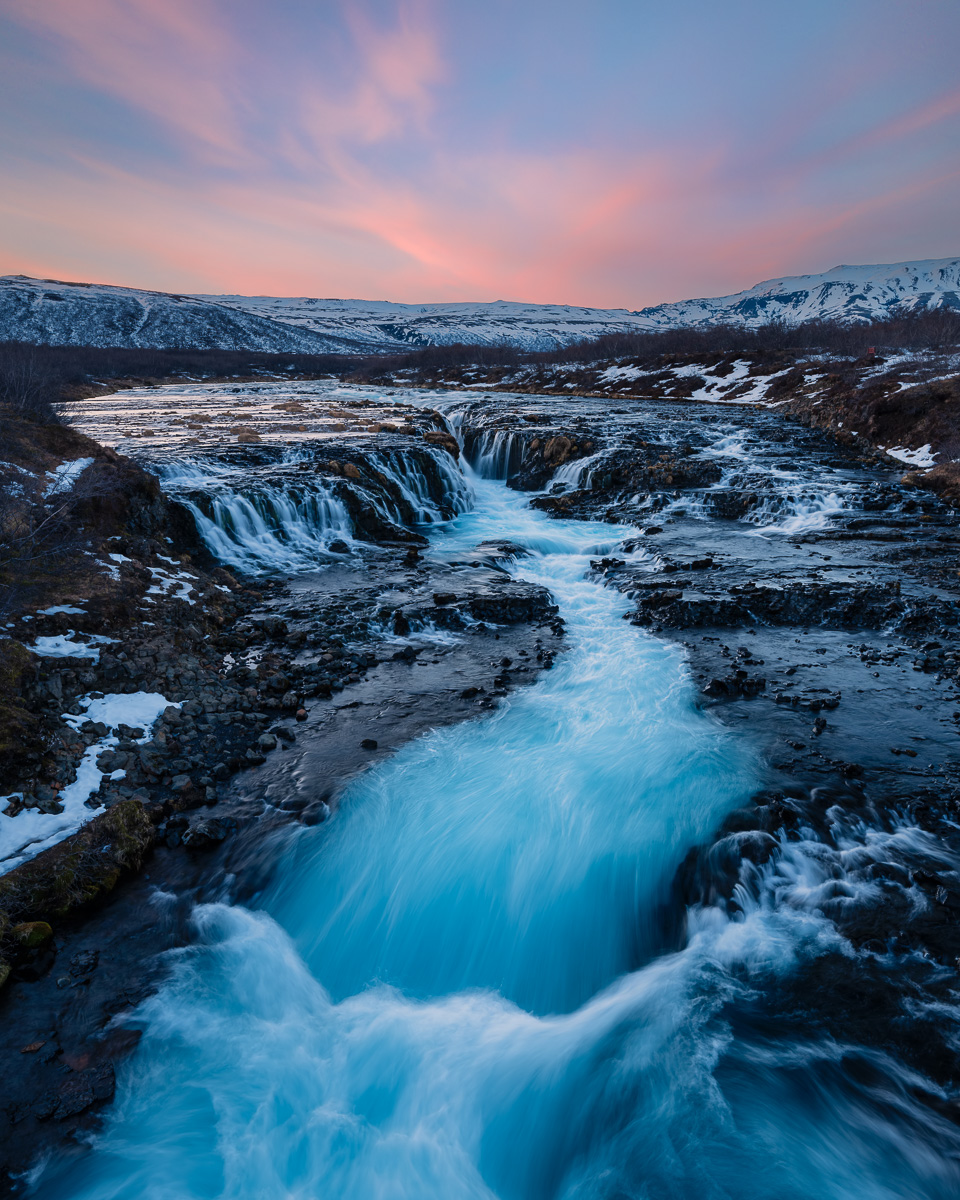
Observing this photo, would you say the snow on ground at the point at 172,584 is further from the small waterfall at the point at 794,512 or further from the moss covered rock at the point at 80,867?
the small waterfall at the point at 794,512

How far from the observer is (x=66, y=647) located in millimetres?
7668

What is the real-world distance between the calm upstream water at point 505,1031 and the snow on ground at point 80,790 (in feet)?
5.63

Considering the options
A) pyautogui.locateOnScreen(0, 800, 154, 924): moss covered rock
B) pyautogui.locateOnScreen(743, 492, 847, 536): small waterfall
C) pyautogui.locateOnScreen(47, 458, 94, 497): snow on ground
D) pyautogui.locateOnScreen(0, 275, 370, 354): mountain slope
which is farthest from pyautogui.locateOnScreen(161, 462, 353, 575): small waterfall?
pyautogui.locateOnScreen(0, 275, 370, 354): mountain slope

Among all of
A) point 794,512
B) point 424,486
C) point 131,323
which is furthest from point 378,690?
point 131,323

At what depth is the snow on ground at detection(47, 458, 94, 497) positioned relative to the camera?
34.5 ft

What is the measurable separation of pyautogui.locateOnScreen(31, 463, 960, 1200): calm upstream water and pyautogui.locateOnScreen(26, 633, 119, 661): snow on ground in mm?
4100

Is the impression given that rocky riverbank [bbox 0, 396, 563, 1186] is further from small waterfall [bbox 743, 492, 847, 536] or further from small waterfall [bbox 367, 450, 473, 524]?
small waterfall [bbox 743, 492, 847, 536]

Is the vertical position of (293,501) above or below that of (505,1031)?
above

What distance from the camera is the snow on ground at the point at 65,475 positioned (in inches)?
414

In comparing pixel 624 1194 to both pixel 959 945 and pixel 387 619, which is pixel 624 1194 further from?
pixel 387 619

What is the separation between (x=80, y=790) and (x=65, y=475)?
24.7 feet

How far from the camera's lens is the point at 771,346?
213ft

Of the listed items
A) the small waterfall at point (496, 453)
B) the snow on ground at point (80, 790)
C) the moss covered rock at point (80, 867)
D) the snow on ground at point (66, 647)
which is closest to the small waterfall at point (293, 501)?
the small waterfall at point (496, 453)

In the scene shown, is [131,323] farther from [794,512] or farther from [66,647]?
[66,647]
